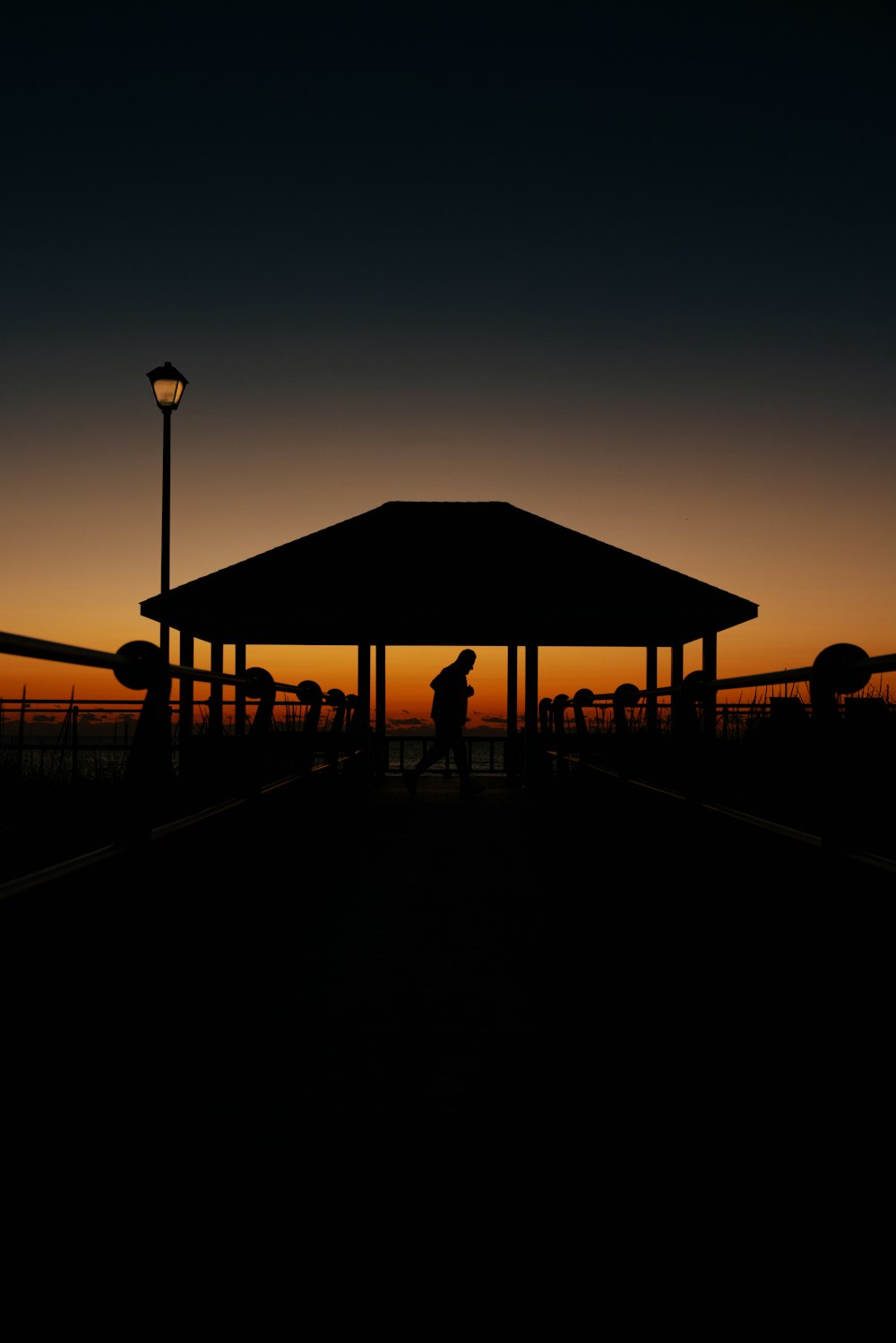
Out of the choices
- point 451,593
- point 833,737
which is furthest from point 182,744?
point 833,737

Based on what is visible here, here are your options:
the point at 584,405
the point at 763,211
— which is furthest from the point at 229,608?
the point at 763,211

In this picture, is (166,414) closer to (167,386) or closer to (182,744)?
(167,386)

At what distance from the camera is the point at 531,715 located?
14.1 meters

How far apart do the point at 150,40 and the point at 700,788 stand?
34.0 feet

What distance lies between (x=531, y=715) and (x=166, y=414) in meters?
6.89

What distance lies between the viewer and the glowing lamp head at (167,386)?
35.6 ft

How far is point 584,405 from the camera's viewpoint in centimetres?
1723

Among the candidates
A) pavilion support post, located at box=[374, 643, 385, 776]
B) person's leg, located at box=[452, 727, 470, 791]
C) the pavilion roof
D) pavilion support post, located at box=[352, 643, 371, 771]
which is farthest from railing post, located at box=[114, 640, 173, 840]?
pavilion support post, located at box=[374, 643, 385, 776]

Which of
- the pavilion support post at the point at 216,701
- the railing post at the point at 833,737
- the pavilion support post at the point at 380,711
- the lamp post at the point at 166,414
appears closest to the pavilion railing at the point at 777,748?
the railing post at the point at 833,737

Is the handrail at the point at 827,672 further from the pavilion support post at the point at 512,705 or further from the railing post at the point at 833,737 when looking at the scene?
the pavilion support post at the point at 512,705

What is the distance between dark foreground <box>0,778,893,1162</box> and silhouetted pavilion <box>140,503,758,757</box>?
910 centimetres

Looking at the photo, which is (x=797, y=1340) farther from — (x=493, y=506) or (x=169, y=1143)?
(x=493, y=506)

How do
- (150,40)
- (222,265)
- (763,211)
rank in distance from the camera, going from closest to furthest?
(150,40), (763,211), (222,265)

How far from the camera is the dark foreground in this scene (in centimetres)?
226
